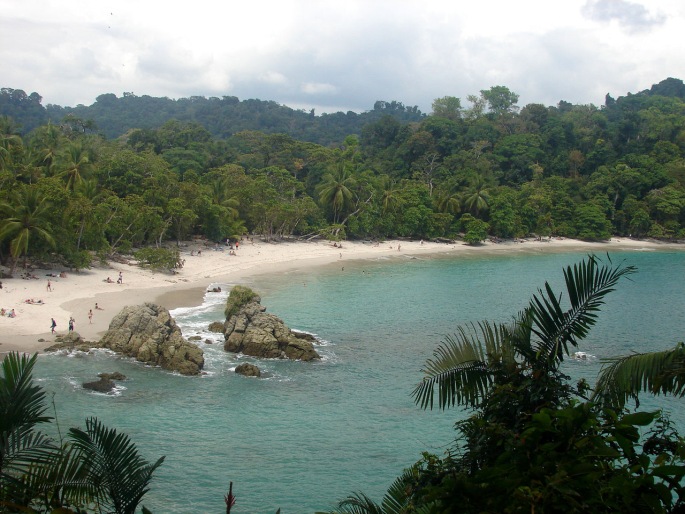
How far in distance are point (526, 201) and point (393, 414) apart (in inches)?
2292

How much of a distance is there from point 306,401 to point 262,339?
5863mm

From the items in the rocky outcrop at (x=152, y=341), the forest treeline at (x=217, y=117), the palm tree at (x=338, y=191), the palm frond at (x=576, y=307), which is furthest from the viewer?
the forest treeline at (x=217, y=117)

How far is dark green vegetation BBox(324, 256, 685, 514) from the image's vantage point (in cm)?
361

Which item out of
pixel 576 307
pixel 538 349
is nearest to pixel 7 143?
pixel 538 349

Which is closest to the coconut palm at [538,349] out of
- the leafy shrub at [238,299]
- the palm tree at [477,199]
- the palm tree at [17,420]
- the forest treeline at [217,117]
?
the palm tree at [17,420]

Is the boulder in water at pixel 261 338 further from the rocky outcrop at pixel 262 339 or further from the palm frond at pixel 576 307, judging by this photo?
the palm frond at pixel 576 307

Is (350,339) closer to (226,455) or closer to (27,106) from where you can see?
(226,455)

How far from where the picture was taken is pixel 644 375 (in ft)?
18.9

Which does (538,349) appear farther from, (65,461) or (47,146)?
(47,146)

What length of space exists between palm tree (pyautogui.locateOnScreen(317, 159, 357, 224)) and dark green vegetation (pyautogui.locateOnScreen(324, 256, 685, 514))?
56.5 meters

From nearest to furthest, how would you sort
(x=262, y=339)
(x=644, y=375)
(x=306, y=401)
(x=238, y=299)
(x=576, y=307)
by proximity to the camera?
1. (x=644, y=375)
2. (x=576, y=307)
3. (x=306, y=401)
4. (x=262, y=339)
5. (x=238, y=299)

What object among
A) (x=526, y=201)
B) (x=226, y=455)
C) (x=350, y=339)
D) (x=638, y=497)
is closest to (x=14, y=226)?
(x=350, y=339)

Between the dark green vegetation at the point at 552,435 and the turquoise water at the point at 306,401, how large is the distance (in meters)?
10.5

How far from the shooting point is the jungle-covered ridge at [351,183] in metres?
41.3
